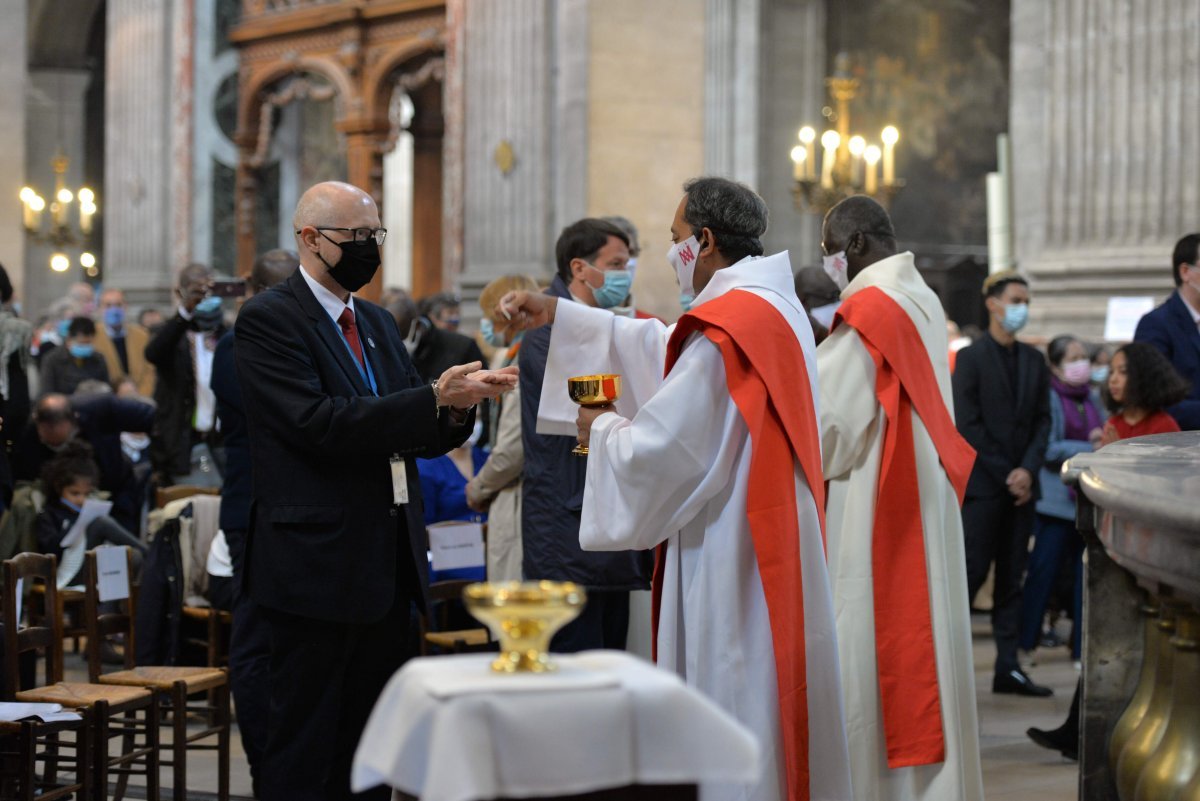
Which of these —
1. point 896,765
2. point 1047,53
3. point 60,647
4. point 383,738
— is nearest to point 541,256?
point 1047,53

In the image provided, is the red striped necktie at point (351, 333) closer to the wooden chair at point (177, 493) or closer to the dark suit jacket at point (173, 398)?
the wooden chair at point (177, 493)

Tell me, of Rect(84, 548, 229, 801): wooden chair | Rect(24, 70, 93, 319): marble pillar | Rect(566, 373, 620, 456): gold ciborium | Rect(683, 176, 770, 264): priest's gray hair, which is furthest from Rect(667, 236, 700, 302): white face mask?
Rect(24, 70, 93, 319): marble pillar

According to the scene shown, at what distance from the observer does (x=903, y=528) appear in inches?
189

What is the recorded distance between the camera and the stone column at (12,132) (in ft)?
58.4

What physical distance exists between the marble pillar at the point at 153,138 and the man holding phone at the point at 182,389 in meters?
8.69

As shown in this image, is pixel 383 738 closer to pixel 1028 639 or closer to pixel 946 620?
pixel 946 620

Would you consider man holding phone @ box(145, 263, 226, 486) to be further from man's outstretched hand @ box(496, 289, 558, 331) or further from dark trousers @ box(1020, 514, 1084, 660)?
dark trousers @ box(1020, 514, 1084, 660)

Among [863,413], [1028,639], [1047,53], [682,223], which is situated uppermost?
[1047,53]

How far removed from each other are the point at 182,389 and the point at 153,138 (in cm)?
932

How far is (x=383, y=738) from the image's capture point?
2.01m

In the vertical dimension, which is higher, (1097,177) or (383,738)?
(1097,177)

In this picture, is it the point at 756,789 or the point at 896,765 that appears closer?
the point at 756,789

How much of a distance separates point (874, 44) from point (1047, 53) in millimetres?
4273

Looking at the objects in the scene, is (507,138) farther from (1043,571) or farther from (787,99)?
(1043,571)
